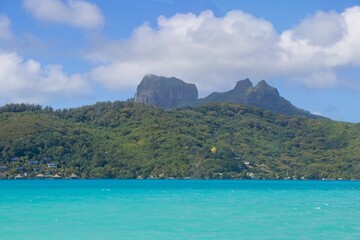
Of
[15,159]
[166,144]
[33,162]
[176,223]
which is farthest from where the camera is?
[166,144]

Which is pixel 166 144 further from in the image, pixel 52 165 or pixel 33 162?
pixel 33 162

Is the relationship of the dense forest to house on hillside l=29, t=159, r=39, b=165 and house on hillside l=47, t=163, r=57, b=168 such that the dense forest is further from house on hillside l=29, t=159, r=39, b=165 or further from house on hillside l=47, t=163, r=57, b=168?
house on hillside l=47, t=163, r=57, b=168

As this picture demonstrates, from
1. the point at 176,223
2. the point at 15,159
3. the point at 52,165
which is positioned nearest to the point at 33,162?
the point at 15,159

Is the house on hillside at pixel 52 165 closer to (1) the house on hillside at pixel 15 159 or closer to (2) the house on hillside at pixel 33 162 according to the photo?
(2) the house on hillside at pixel 33 162

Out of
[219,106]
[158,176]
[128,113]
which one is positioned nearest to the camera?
[158,176]

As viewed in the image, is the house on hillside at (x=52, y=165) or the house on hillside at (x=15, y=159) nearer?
the house on hillside at (x=15, y=159)

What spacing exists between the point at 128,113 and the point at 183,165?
26.7m

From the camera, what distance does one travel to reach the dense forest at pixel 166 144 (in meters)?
110

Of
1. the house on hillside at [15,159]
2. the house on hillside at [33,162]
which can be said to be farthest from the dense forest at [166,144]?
the house on hillside at [15,159]

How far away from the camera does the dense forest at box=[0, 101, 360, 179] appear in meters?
110

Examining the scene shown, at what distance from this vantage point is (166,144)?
115 m

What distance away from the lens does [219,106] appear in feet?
518

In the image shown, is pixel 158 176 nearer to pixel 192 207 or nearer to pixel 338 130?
pixel 338 130


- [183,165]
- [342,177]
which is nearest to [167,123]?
[183,165]
